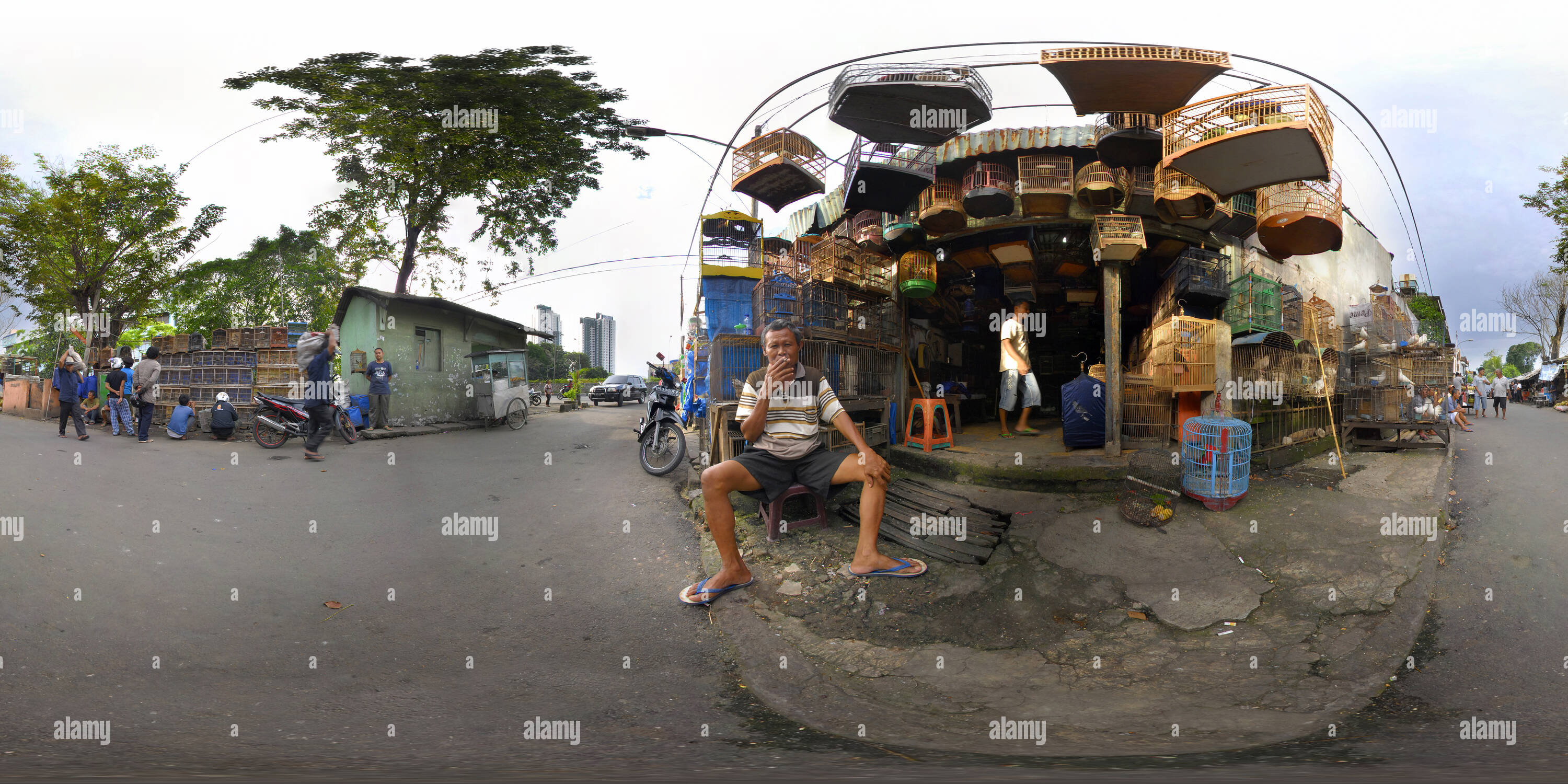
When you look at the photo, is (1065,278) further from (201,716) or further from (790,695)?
(201,716)

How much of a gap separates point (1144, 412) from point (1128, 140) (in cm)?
319

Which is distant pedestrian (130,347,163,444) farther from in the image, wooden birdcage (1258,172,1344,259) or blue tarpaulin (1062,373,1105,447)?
wooden birdcage (1258,172,1344,259)

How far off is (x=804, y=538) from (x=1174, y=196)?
5.89 metres

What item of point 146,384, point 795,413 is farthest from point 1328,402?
point 146,384

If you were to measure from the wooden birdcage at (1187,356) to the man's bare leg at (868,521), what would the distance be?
171 inches

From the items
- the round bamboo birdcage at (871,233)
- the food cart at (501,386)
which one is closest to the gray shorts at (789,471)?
the food cart at (501,386)

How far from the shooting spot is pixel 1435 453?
809 cm

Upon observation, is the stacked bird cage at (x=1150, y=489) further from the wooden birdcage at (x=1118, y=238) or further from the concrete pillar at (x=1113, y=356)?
the wooden birdcage at (x=1118, y=238)

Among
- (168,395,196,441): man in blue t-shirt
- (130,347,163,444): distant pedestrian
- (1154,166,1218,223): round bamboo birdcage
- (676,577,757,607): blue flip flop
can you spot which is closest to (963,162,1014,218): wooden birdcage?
(1154,166,1218,223): round bamboo birdcage

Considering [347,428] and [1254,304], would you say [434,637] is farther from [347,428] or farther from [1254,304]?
[1254,304]

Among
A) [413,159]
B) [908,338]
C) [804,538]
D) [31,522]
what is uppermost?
[413,159]

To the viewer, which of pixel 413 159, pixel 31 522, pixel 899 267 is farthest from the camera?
pixel 899 267

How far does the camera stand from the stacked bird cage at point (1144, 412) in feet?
22.2

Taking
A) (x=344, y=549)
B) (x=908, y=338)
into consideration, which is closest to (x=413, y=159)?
(x=344, y=549)
